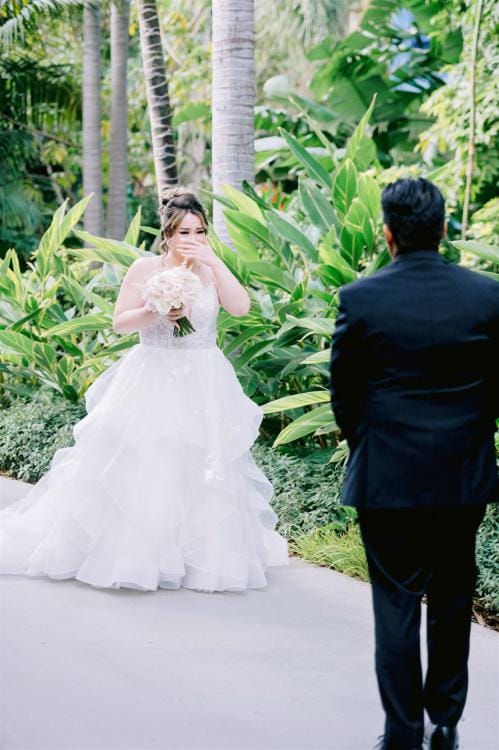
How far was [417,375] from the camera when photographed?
3.08m

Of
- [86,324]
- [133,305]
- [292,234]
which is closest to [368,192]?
[292,234]

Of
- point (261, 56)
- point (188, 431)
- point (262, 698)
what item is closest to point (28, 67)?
point (261, 56)

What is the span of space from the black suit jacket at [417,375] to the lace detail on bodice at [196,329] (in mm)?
2501

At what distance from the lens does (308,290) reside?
693cm

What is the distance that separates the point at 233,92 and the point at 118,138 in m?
9.69

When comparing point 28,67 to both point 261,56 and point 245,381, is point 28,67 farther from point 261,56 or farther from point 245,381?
point 245,381

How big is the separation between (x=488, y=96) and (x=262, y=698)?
7.70 m

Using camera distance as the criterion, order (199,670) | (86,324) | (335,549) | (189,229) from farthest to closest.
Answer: (86,324) → (335,549) → (189,229) → (199,670)

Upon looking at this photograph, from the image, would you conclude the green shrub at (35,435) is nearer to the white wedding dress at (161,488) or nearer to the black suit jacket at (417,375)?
the white wedding dress at (161,488)

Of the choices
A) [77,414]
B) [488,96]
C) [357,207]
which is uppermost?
[488,96]

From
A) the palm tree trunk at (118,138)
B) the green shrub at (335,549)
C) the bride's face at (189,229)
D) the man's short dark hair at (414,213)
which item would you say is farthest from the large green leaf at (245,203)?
the palm tree trunk at (118,138)

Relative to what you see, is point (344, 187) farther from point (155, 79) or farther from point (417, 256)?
point (155, 79)

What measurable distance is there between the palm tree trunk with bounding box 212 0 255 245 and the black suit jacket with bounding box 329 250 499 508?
5026 mm

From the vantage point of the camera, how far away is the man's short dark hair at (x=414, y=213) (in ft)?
10.2
